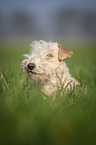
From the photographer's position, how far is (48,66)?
12.5 feet

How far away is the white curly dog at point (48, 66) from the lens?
359cm

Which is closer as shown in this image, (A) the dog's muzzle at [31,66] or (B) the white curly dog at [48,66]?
(A) the dog's muzzle at [31,66]

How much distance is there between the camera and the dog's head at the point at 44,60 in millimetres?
3568

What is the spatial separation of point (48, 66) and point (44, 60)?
194 mm

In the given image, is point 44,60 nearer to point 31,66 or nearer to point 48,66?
point 48,66

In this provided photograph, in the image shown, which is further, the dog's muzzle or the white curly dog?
the white curly dog

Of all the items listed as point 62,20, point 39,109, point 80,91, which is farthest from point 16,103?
point 62,20

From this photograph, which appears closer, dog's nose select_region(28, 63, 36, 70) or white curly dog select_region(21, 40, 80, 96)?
dog's nose select_region(28, 63, 36, 70)

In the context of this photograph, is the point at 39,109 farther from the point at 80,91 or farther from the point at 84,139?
the point at 80,91

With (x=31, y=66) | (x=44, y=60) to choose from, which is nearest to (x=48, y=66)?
(x=44, y=60)

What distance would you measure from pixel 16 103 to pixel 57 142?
48.4 inches

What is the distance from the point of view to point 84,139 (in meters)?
1.72

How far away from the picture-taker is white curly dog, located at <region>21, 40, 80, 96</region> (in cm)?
359

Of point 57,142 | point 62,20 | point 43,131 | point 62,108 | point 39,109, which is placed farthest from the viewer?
point 62,20
